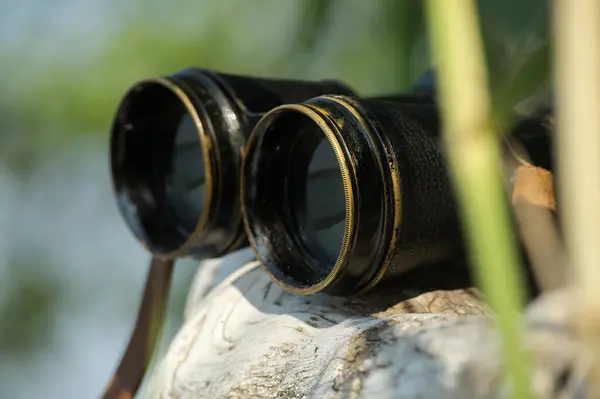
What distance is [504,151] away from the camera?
48cm

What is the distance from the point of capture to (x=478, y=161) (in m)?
0.17

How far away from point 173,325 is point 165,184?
0.40 m

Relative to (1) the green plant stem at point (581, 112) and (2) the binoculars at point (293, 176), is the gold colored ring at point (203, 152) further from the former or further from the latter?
(1) the green plant stem at point (581, 112)

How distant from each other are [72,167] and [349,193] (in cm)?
93

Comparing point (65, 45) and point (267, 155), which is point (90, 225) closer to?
point (65, 45)

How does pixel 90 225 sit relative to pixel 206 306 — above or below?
below

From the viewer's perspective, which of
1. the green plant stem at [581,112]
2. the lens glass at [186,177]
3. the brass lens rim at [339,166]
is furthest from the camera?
the lens glass at [186,177]

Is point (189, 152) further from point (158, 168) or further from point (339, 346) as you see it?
point (339, 346)

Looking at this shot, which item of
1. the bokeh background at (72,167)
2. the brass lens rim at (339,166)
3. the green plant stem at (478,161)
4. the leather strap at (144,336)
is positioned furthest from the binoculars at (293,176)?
the bokeh background at (72,167)

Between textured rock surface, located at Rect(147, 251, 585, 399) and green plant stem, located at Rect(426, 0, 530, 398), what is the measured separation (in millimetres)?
82

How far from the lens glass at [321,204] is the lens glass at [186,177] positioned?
96 mm

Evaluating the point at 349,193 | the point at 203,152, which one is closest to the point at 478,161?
the point at 349,193

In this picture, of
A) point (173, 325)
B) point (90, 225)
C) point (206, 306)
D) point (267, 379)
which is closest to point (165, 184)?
point (206, 306)

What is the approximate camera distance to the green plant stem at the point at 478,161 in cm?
16
